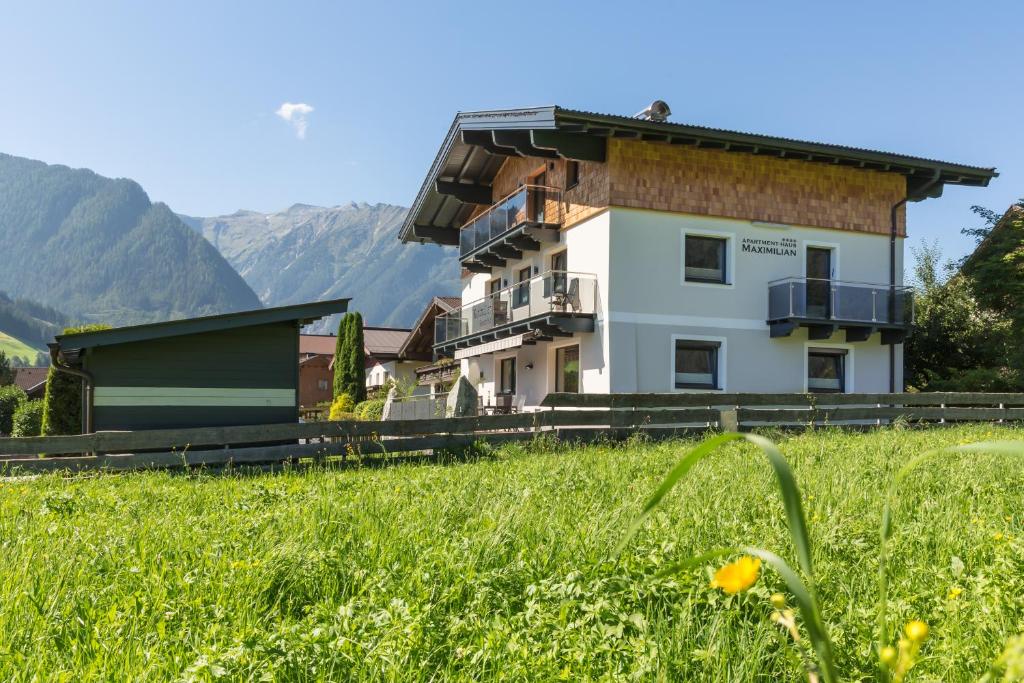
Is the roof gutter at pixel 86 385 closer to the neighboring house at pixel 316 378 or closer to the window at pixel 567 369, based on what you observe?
the window at pixel 567 369

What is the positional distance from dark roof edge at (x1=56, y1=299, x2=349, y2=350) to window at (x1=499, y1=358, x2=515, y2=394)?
10.1m

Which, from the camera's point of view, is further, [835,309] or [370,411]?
[370,411]

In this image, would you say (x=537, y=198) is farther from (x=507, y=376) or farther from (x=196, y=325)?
(x=196, y=325)

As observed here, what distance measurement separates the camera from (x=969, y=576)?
378 centimetres

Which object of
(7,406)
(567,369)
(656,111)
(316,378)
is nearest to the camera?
(567,369)

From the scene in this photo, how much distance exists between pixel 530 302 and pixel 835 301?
8.13 meters

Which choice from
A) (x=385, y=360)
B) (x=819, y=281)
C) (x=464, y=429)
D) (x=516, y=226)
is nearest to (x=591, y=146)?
(x=516, y=226)

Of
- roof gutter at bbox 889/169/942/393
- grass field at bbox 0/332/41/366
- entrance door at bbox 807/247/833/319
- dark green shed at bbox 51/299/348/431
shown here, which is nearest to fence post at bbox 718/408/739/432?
entrance door at bbox 807/247/833/319

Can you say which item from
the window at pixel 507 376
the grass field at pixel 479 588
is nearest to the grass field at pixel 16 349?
the window at pixel 507 376

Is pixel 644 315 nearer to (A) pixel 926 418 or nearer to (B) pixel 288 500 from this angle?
(A) pixel 926 418

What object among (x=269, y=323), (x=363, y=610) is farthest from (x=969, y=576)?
(x=269, y=323)

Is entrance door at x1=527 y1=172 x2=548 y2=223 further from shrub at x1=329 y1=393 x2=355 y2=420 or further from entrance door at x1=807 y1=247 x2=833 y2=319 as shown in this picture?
shrub at x1=329 y1=393 x2=355 y2=420

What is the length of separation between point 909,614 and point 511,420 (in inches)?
410

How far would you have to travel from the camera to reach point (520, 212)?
23172 millimetres
